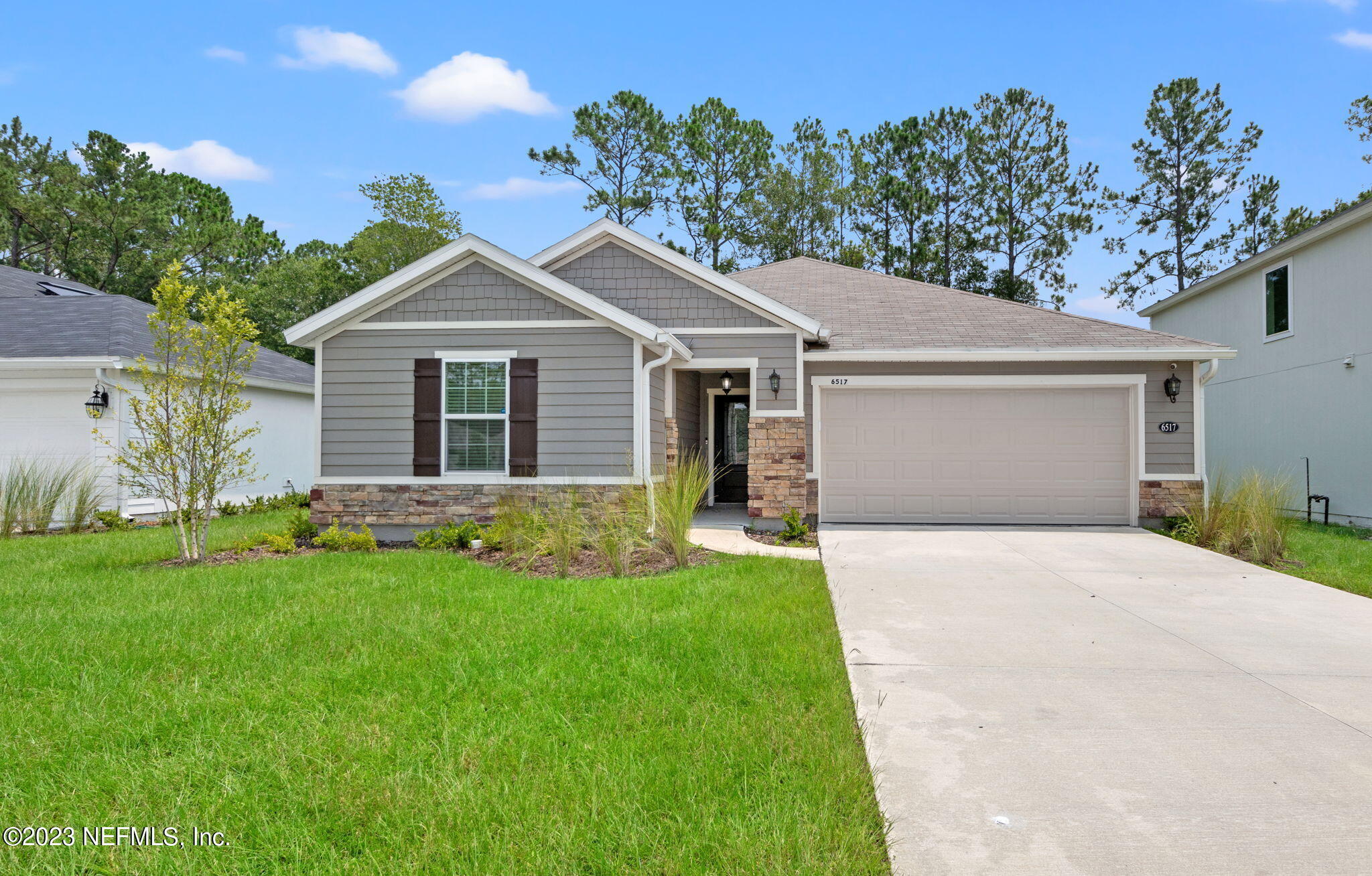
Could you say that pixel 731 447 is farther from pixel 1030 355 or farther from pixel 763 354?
pixel 1030 355

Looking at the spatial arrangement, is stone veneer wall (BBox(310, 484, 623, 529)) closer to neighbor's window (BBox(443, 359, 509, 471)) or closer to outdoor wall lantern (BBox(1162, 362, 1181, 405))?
neighbor's window (BBox(443, 359, 509, 471))

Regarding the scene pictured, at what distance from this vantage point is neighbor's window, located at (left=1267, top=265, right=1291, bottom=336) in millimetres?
13867

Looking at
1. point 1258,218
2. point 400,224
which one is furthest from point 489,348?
point 1258,218

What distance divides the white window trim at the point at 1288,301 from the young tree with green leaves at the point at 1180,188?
12.7m

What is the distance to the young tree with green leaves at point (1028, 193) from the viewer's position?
25.6 meters

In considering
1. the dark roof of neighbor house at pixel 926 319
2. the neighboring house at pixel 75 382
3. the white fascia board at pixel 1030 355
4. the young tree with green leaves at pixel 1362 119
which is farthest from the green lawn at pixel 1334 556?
the young tree with green leaves at pixel 1362 119

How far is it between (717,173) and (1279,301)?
17.9 m

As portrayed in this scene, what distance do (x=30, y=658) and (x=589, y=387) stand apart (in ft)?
19.3

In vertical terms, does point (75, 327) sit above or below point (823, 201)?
below

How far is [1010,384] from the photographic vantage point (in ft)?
37.2

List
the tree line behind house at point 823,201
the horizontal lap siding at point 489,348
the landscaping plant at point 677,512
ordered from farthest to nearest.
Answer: the tree line behind house at point 823,201 → the horizontal lap siding at point 489,348 → the landscaping plant at point 677,512

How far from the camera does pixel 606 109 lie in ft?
87.1

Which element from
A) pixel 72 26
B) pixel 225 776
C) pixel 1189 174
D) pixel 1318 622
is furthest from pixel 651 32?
pixel 1189 174

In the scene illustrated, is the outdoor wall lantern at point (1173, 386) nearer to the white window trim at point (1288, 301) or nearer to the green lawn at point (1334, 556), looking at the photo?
the green lawn at point (1334, 556)
